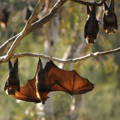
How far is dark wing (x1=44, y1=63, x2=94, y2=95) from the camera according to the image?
4.63 meters

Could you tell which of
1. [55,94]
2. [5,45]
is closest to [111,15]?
[5,45]

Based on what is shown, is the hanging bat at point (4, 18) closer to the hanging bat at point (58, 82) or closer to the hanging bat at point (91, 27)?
the hanging bat at point (58, 82)

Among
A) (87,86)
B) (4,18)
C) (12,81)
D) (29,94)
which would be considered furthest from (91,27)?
(4,18)

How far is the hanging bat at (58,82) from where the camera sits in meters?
4.36

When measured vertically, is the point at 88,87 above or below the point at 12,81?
below

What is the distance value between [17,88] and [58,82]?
444mm

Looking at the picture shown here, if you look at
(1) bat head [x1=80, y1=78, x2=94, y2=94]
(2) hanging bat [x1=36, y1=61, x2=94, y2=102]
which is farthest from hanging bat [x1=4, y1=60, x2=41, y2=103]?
(1) bat head [x1=80, y1=78, x2=94, y2=94]

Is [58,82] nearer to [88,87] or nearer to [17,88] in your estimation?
[88,87]

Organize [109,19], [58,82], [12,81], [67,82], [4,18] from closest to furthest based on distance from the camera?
[109,19], [12,81], [58,82], [67,82], [4,18]

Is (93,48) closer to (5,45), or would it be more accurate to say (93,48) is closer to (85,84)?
(85,84)

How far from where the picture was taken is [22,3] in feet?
35.8

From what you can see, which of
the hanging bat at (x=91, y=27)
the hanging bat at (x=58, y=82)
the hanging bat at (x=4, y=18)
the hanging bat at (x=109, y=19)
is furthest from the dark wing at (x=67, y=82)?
the hanging bat at (x=4, y=18)

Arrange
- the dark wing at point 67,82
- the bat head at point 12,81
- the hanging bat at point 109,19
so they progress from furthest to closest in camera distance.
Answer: the dark wing at point 67,82 < the bat head at point 12,81 < the hanging bat at point 109,19

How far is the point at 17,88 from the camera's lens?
4375 mm
